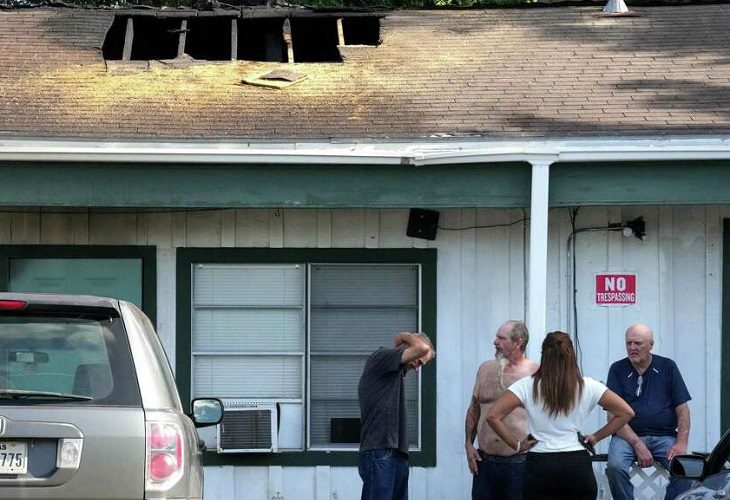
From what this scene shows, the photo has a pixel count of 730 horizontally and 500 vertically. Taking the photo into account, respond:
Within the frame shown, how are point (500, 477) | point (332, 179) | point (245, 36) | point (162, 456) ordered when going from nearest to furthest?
1. point (162, 456)
2. point (500, 477)
3. point (332, 179)
4. point (245, 36)

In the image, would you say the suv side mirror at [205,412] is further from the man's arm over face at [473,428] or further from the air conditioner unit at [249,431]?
the air conditioner unit at [249,431]

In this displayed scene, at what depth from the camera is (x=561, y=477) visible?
271 inches

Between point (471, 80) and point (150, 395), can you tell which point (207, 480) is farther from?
point (150, 395)

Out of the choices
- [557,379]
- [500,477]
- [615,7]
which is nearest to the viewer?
[557,379]

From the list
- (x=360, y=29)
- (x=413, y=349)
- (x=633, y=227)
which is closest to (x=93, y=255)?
(x=413, y=349)

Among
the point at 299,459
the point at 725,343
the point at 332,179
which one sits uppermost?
the point at 332,179

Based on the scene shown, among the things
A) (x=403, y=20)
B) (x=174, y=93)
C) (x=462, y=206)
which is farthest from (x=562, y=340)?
(x=403, y=20)

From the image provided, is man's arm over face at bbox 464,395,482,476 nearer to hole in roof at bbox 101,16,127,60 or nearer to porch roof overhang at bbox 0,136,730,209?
porch roof overhang at bbox 0,136,730,209

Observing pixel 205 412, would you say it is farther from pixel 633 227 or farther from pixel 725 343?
pixel 725 343

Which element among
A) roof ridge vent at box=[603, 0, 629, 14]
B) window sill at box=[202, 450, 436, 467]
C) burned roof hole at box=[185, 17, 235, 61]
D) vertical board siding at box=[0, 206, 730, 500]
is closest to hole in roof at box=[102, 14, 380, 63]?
burned roof hole at box=[185, 17, 235, 61]

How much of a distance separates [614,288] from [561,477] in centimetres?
368

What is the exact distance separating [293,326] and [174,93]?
2.24 meters

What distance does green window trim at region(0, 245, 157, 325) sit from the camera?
1040cm

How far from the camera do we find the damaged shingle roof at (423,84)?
10.0 metres
